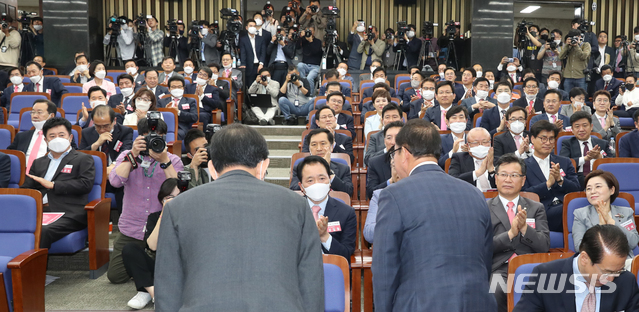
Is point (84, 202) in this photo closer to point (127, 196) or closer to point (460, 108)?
point (127, 196)

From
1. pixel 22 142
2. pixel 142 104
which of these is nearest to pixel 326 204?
pixel 142 104

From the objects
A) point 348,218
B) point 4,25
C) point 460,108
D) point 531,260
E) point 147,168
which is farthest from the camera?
point 4,25

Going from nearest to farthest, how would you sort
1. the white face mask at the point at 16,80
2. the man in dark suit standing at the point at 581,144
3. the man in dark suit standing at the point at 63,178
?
the man in dark suit standing at the point at 63,178, the man in dark suit standing at the point at 581,144, the white face mask at the point at 16,80

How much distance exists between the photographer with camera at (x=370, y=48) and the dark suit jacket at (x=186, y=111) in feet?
13.9

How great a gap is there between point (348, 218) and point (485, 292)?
134cm

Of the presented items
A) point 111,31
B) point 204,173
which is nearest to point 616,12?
point 111,31

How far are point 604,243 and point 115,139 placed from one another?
379cm

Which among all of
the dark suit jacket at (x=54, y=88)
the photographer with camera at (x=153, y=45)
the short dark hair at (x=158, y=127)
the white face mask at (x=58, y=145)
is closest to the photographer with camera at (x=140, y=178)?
the short dark hair at (x=158, y=127)

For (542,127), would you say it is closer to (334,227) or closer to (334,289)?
(334,227)

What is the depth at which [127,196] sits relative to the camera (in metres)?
3.65

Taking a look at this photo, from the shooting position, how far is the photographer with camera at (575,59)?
28.0ft

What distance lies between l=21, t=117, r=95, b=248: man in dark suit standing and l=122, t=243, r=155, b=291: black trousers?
68 centimetres

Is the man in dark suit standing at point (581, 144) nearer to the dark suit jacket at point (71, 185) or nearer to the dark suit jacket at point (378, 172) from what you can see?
the dark suit jacket at point (378, 172)

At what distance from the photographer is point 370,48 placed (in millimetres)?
9766
